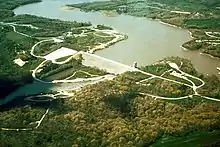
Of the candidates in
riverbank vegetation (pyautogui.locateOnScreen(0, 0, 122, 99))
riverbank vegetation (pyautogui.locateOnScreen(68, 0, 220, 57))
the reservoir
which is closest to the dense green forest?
riverbank vegetation (pyautogui.locateOnScreen(0, 0, 122, 99))

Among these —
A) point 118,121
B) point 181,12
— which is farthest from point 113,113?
point 181,12

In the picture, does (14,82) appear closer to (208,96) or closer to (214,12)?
(208,96)

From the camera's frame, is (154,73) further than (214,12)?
No

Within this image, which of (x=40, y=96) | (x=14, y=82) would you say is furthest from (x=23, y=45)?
(x=40, y=96)

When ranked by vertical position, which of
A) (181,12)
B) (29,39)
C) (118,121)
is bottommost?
(118,121)

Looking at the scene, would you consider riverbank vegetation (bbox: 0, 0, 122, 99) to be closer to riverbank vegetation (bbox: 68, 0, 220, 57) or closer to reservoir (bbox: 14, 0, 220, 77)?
reservoir (bbox: 14, 0, 220, 77)

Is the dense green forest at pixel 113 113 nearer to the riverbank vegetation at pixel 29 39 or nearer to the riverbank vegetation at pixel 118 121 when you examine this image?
the riverbank vegetation at pixel 118 121

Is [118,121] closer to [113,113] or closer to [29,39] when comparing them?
[113,113]

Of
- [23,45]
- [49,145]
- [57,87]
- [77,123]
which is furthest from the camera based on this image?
[23,45]
